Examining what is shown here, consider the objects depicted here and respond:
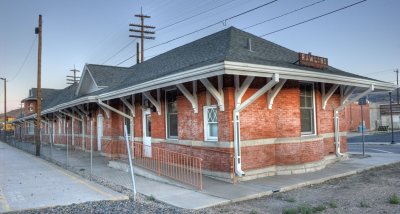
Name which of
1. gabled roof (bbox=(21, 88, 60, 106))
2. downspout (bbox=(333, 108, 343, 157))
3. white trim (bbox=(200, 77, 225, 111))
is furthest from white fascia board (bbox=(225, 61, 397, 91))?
gabled roof (bbox=(21, 88, 60, 106))

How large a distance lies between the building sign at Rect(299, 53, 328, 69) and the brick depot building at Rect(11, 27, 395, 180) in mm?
34

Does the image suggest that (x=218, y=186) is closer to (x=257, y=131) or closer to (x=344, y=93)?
(x=257, y=131)

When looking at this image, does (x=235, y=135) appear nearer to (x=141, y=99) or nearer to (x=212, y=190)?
(x=212, y=190)

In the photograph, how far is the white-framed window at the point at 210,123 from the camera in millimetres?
11031

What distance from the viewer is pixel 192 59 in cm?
1257

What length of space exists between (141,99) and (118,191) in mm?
6258

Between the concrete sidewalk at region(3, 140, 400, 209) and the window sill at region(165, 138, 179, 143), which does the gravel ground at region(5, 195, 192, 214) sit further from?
the window sill at region(165, 138, 179, 143)

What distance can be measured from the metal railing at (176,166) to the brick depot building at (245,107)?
1.07ft

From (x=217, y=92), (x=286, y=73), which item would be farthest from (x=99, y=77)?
(x=286, y=73)

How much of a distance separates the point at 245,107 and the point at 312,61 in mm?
3520

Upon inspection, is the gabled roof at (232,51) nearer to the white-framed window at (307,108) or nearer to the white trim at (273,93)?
the white trim at (273,93)

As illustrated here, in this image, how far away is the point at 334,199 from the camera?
26.9 ft

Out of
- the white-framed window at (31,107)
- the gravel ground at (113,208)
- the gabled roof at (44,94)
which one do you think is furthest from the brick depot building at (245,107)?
the white-framed window at (31,107)

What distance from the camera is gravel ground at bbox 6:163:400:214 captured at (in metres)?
7.29
